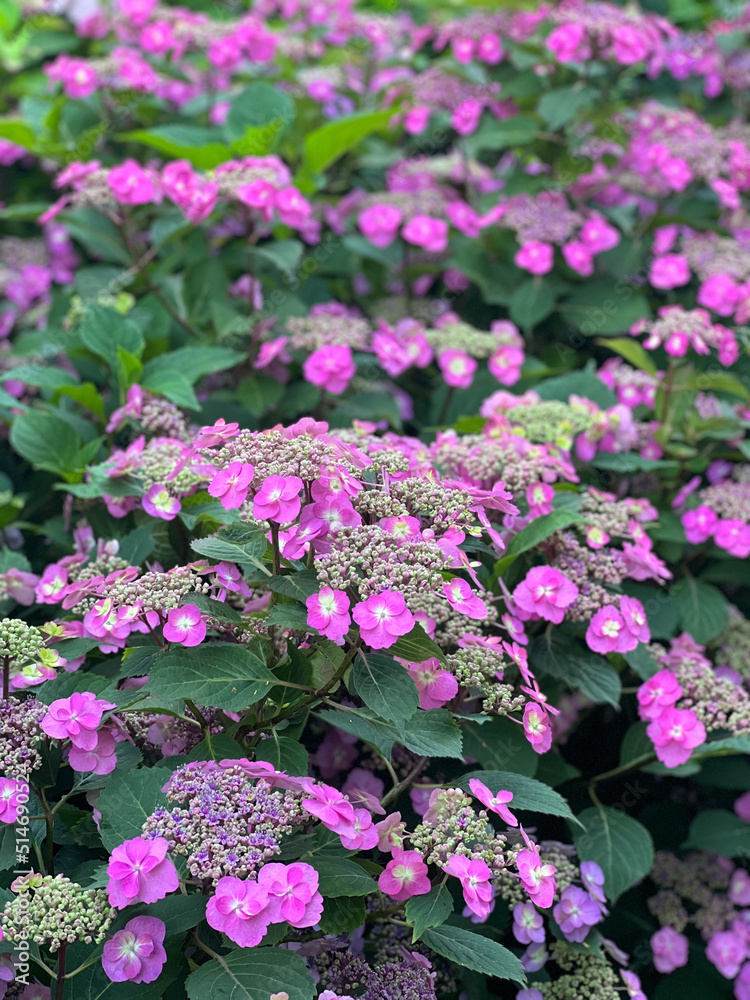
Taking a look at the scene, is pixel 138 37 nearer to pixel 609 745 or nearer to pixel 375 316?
pixel 375 316

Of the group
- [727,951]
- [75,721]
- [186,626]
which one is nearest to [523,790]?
[186,626]

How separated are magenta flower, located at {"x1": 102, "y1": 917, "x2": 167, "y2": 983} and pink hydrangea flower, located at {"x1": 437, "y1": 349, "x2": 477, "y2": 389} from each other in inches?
60.8

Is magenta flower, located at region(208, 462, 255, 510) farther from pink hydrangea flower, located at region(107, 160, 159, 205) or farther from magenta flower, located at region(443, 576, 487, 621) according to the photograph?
pink hydrangea flower, located at region(107, 160, 159, 205)

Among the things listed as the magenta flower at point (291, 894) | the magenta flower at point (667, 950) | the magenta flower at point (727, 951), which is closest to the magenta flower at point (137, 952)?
the magenta flower at point (291, 894)

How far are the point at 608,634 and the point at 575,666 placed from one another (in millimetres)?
107

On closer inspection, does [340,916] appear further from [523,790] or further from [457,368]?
[457,368]

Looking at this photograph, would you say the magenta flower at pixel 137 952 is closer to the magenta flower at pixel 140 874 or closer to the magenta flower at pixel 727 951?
the magenta flower at pixel 140 874

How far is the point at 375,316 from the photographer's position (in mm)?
3008

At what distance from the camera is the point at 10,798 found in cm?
135

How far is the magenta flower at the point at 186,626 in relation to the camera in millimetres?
1378

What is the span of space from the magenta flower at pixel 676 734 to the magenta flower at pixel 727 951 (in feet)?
1.77

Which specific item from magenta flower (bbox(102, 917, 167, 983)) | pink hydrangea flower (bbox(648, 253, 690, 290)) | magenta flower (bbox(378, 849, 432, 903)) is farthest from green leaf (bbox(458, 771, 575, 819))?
pink hydrangea flower (bbox(648, 253, 690, 290))

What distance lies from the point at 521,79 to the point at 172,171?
1260 millimetres

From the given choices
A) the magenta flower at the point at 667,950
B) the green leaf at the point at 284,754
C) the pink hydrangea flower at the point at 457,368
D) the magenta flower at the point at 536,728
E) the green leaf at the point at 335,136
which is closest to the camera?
the green leaf at the point at 284,754
